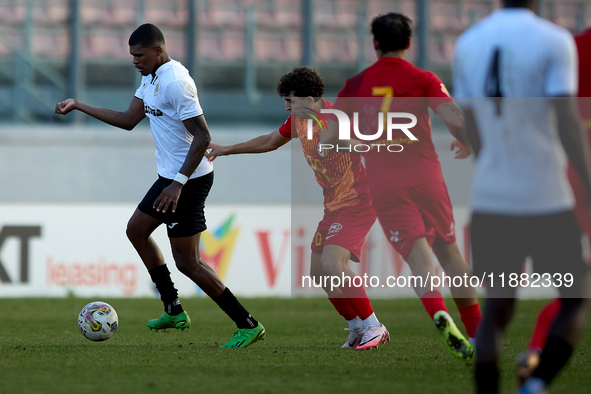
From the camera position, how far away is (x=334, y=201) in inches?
222

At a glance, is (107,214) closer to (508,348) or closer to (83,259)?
(83,259)

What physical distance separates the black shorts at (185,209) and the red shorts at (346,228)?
32.7 inches

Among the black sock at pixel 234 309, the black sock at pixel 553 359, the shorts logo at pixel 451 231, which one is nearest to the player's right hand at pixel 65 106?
the black sock at pixel 234 309

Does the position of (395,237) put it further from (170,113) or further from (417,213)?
(170,113)

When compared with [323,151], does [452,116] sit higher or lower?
higher

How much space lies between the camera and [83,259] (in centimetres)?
1121

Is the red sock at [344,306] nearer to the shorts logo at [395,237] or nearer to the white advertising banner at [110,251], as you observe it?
the shorts logo at [395,237]

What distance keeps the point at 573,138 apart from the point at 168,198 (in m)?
3.09

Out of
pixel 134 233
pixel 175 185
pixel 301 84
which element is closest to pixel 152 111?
pixel 175 185

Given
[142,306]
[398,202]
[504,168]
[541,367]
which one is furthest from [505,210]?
[142,306]

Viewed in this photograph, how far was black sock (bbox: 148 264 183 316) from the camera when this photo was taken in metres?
5.73

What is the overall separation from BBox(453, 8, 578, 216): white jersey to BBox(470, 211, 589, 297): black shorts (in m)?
0.04

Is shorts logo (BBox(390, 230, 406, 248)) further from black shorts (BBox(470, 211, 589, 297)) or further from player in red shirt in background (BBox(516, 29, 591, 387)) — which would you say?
black shorts (BBox(470, 211, 589, 297))

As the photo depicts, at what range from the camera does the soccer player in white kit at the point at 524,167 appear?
290 centimetres
